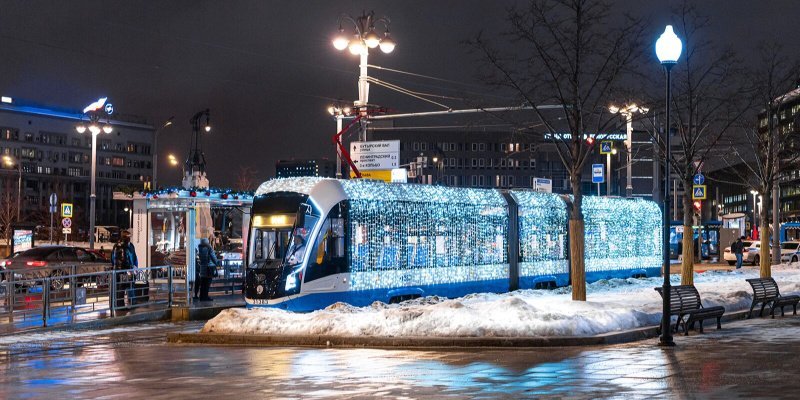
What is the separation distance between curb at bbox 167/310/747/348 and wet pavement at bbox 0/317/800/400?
473mm

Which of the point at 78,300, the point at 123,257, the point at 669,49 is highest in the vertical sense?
the point at 669,49

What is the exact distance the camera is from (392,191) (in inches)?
1129

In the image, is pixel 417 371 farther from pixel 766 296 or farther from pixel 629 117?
pixel 629 117

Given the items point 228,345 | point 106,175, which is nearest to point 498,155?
point 106,175

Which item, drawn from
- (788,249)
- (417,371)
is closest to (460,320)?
(417,371)

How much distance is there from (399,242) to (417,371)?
13026 millimetres

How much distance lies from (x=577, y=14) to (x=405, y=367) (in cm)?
1225

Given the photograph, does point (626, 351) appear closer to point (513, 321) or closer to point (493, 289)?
point (513, 321)

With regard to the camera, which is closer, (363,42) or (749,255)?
(363,42)

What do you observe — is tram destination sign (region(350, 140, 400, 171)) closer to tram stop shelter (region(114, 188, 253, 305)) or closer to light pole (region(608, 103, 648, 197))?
tram stop shelter (region(114, 188, 253, 305))

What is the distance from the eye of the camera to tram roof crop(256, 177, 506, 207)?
2664cm

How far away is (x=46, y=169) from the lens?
559ft

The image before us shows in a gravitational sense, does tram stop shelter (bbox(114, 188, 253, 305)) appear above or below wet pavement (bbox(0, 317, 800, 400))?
above

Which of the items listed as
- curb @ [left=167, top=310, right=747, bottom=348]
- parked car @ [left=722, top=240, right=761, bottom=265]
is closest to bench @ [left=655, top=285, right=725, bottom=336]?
curb @ [left=167, top=310, right=747, bottom=348]
